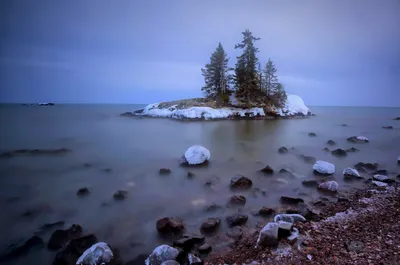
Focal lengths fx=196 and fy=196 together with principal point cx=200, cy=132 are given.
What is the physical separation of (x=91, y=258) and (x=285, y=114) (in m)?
50.2

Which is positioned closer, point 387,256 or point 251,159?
point 387,256

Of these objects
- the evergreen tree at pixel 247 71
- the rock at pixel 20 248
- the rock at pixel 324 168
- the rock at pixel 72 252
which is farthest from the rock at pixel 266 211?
the evergreen tree at pixel 247 71

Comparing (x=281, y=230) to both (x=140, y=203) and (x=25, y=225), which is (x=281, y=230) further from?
(x=25, y=225)

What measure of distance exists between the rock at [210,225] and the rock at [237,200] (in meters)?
1.32

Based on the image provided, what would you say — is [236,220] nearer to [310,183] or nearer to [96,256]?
[96,256]

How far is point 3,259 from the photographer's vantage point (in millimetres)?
4438

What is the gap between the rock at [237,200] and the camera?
22.1 ft

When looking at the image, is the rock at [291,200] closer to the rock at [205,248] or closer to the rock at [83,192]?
the rock at [205,248]

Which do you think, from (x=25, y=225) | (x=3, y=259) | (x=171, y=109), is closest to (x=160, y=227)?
(x=3, y=259)

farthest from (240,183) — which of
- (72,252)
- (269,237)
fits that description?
(72,252)

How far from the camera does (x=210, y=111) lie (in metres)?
40.7

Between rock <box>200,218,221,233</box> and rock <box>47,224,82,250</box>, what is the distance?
3334mm

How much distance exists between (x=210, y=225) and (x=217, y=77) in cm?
4525

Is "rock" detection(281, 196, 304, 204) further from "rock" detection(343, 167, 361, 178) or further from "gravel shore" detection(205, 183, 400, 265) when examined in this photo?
"rock" detection(343, 167, 361, 178)
